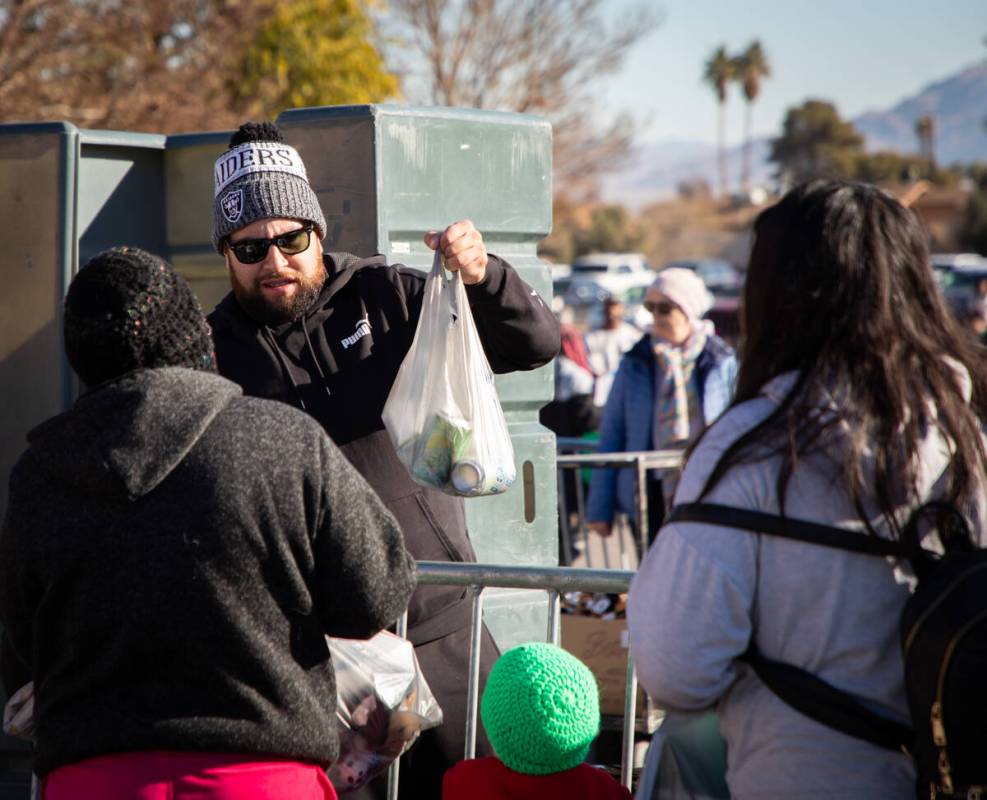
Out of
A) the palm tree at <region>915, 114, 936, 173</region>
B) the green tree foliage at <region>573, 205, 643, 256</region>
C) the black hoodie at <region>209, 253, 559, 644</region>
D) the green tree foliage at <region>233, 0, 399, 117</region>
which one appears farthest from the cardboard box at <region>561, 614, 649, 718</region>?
the palm tree at <region>915, 114, 936, 173</region>

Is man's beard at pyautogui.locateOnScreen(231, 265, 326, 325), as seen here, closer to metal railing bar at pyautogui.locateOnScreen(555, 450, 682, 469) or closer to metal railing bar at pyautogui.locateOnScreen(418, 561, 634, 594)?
metal railing bar at pyautogui.locateOnScreen(418, 561, 634, 594)

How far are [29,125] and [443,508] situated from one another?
6.77 ft

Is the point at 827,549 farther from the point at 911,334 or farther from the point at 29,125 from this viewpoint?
the point at 29,125

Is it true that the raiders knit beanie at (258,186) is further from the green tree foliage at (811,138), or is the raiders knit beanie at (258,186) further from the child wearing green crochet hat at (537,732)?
the green tree foliage at (811,138)

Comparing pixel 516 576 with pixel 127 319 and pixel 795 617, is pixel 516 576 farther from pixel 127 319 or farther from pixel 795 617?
pixel 127 319

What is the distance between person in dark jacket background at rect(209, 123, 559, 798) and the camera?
3.18m

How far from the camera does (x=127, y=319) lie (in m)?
2.12

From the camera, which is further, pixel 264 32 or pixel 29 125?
pixel 264 32

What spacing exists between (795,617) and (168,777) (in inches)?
41.1

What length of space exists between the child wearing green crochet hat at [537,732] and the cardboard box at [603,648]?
1.89 metres

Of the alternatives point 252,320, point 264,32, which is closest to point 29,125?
point 252,320

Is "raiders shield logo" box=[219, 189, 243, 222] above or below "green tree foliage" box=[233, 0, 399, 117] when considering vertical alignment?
below

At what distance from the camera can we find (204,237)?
4621mm

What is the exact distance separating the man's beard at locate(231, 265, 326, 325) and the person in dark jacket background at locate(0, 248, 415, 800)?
1.03 meters
